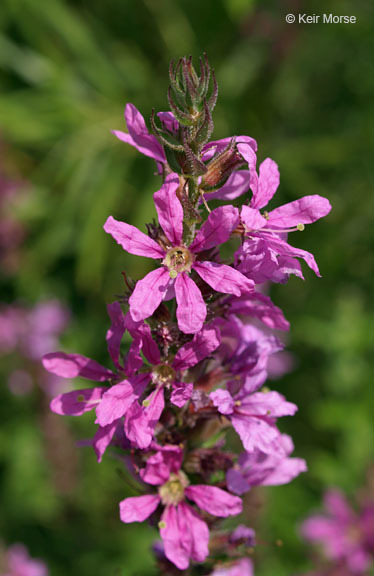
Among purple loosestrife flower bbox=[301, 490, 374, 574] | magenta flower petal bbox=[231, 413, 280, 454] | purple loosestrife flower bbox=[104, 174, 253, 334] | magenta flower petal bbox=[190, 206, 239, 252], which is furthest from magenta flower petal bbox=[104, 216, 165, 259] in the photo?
purple loosestrife flower bbox=[301, 490, 374, 574]

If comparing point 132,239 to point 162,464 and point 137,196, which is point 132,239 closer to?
point 162,464

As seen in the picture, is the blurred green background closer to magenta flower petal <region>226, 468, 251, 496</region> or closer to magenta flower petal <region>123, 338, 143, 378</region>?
magenta flower petal <region>226, 468, 251, 496</region>

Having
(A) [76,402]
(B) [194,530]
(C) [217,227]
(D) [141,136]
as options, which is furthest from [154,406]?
(D) [141,136]

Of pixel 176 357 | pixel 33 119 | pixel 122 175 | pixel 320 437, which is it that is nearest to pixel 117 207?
pixel 122 175

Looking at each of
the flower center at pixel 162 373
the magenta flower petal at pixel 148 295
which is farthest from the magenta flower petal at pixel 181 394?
the magenta flower petal at pixel 148 295

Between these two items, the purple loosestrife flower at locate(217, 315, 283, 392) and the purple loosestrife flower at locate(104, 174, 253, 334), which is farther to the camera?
the purple loosestrife flower at locate(217, 315, 283, 392)

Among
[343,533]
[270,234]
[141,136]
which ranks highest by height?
[141,136]
